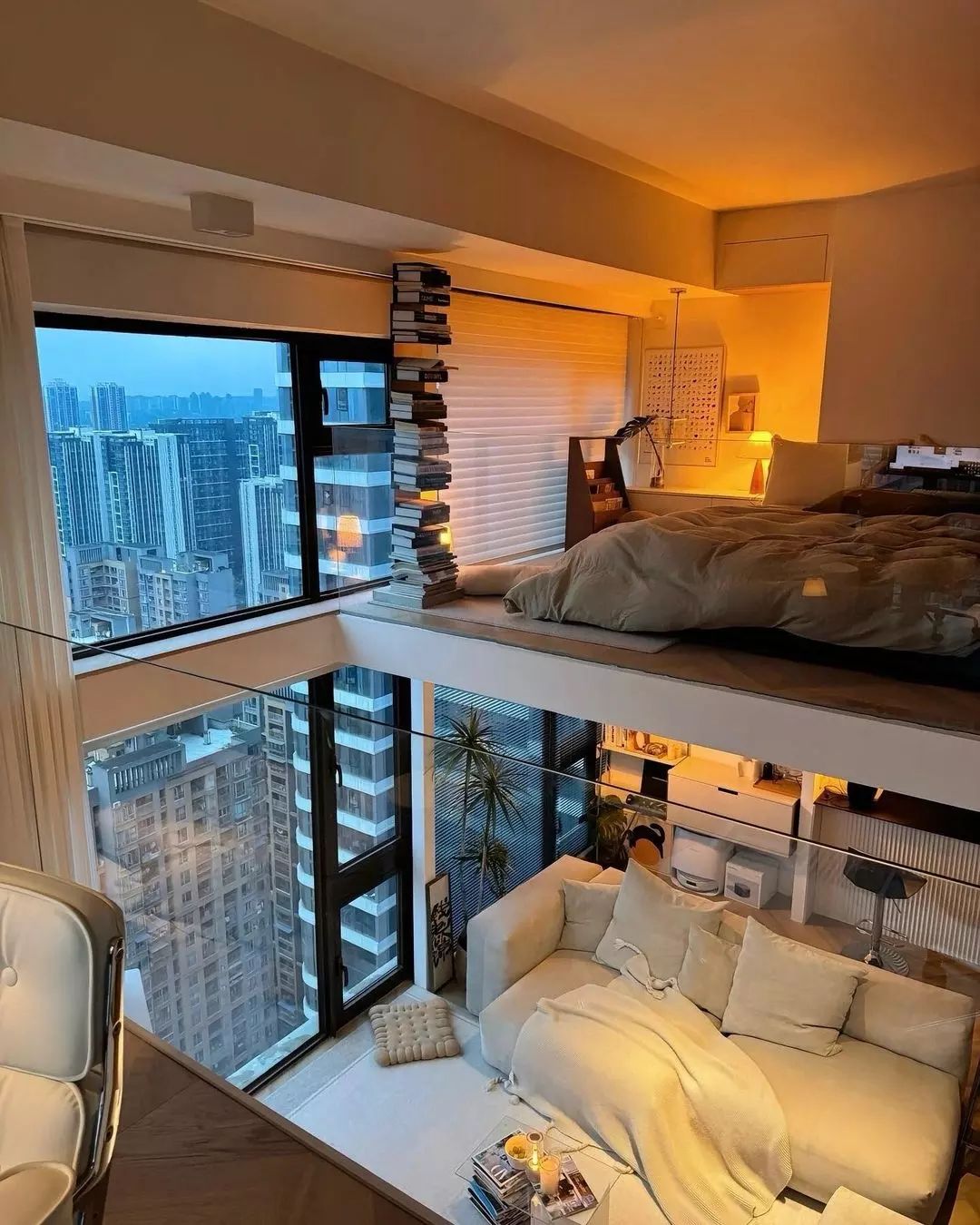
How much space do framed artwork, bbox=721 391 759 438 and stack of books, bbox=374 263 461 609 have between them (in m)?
2.29

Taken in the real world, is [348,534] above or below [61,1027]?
above

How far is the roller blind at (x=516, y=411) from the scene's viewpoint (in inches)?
194

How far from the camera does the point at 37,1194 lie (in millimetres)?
1129

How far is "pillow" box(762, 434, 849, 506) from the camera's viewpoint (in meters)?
4.98

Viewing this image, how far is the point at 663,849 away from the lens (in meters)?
1.95

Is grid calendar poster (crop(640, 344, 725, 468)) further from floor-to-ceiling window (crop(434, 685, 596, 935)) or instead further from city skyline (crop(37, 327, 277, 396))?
floor-to-ceiling window (crop(434, 685, 596, 935))

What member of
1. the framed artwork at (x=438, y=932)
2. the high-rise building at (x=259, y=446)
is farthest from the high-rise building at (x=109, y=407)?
the framed artwork at (x=438, y=932)

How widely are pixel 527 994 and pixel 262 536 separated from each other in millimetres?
2633

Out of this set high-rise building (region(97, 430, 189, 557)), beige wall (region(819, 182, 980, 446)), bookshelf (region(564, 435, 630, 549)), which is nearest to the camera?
high-rise building (region(97, 430, 189, 557))

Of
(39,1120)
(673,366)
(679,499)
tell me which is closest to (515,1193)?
(39,1120)

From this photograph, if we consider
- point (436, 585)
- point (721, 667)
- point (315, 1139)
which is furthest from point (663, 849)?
point (436, 585)

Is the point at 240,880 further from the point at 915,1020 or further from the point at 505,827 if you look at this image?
the point at 915,1020

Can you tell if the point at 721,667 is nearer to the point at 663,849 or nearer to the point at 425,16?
the point at 663,849

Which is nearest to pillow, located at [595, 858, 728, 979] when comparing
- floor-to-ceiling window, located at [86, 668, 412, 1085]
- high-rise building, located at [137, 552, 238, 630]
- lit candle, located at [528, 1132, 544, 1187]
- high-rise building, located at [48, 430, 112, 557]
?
lit candle, located at [528, 1132, 544, 1187]
